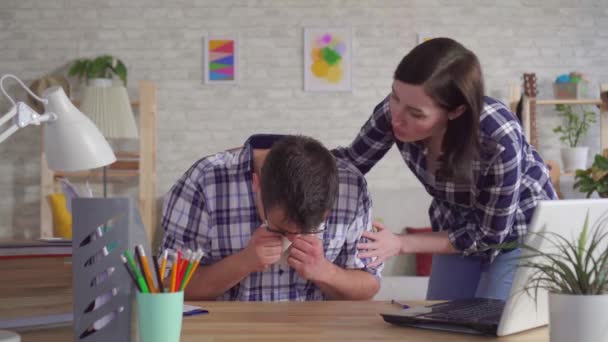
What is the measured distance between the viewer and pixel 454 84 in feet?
5.74

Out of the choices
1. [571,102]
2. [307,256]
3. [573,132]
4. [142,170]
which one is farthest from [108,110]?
[307,256]

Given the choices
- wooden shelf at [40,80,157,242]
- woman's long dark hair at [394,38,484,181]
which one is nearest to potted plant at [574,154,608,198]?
woman's long dark hair at [394,38,484,181]

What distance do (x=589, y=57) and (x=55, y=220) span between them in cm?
376

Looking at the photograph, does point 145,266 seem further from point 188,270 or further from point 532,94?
point 532,94

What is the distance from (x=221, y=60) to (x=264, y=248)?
3.87 m

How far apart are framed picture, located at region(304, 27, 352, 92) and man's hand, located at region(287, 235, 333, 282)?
370 centimetres

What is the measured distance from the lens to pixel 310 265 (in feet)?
5.57

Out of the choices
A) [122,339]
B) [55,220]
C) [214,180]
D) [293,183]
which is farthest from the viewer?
[55,220]

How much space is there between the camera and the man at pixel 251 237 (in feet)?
5.65

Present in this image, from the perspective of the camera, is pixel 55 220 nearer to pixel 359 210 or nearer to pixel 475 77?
pixel 359 210

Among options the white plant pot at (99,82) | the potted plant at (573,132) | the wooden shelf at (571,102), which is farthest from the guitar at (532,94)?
the white plant pot at (99,82)

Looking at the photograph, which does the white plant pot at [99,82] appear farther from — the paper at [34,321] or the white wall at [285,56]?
the paper at [34,321]

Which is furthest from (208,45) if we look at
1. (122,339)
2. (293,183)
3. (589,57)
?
(122,339)

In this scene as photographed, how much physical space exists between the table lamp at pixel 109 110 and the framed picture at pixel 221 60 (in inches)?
33.2
